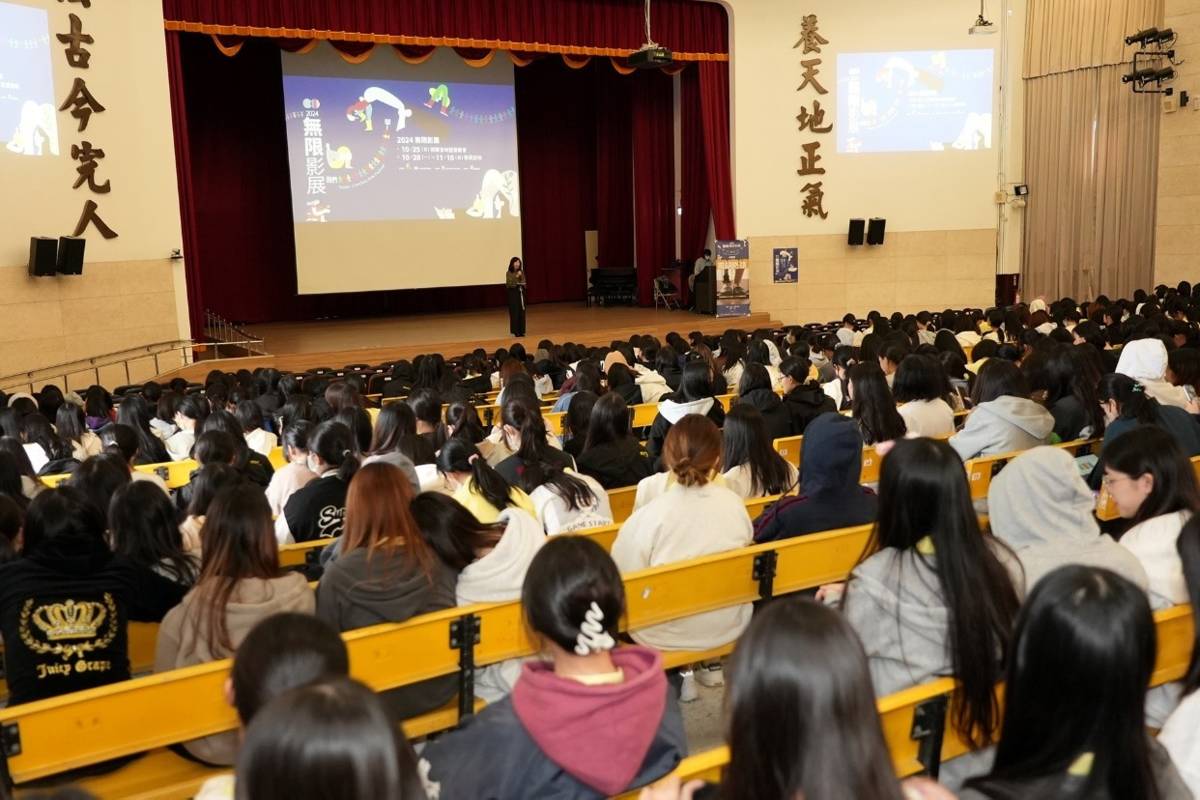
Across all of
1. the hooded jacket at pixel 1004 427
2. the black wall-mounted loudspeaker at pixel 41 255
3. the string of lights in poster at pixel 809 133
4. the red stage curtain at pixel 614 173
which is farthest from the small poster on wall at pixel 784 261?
the hooded jacket at pixel 1004 427

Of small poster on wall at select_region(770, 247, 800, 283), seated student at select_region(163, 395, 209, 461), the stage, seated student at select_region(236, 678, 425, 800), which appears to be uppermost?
small poster on wall at select_region(770, 247, 800, 283)

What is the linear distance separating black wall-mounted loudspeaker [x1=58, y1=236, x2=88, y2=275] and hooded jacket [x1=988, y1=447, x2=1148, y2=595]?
33.5 feet

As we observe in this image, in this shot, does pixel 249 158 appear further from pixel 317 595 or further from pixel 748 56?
pixel 317 595

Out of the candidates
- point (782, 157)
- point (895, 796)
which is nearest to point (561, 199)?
point (782, 157)

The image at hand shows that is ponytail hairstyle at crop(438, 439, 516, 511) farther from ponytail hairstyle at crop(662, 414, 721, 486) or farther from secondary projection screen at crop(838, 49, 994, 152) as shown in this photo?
secondary projection screen at crop(838, 49, 994, 152)

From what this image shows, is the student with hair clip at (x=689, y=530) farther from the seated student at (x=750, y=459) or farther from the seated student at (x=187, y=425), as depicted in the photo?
the seated student at (x=187, y=425)

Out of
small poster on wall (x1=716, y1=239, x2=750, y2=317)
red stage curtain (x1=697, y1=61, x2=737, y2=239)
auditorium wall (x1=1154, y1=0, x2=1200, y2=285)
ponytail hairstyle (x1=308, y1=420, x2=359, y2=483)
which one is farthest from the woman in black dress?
auditorium wall (x1=1154, y1=0, x2=1200, y2=285)

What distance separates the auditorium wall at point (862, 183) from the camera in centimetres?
1494

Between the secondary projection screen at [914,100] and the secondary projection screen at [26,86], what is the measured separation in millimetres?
10243

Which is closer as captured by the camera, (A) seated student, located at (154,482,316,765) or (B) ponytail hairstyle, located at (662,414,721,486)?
(A) seated student, located at (154,482,316,765)

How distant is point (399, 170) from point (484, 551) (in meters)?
12.1

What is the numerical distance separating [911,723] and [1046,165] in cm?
1574

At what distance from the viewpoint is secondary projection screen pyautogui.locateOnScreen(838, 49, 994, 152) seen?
15086 millimetres

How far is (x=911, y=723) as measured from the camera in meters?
2.34
